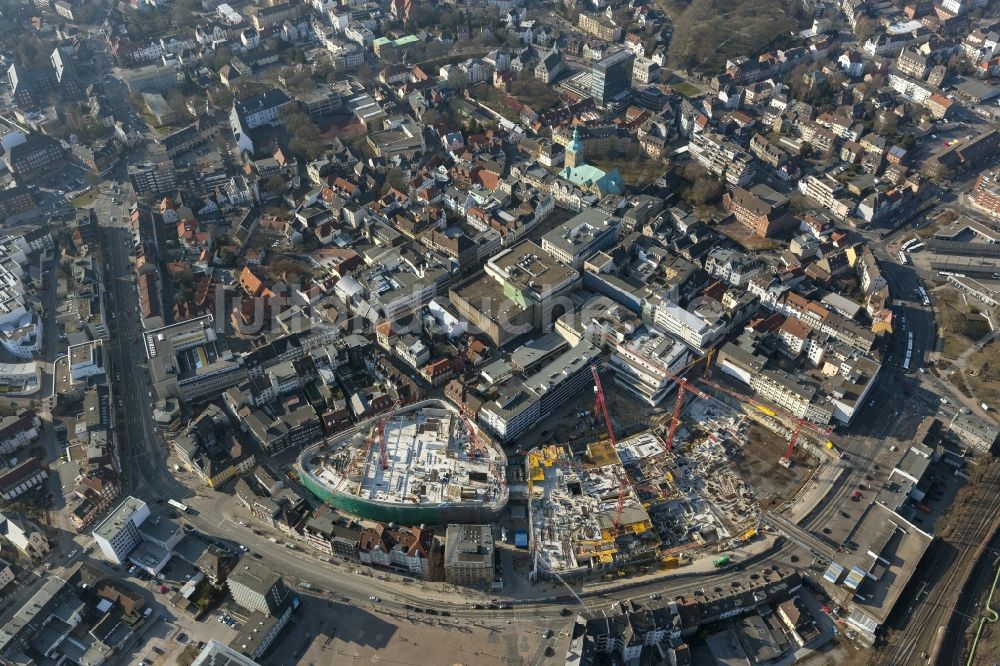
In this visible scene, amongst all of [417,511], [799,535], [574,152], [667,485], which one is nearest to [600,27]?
[574,152]

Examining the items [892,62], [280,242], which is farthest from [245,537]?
[892,62]

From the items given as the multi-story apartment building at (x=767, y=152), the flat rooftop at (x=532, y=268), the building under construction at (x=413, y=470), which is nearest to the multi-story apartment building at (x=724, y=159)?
the multi-story apartment building at (x=767, y=152)

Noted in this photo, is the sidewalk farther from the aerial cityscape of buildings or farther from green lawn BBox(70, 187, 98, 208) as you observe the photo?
green lawn BBox(70, 187, 98, 208)

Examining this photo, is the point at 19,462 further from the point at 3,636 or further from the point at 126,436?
the point at 3,636

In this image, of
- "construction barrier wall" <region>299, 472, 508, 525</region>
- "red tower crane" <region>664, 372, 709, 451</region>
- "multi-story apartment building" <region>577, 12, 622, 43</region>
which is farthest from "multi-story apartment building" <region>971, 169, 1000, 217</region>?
"construction barrier wall" <region>299, 472, 508, 525</region>

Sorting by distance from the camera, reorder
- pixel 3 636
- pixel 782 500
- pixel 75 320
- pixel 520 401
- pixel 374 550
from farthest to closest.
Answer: pixel 75 320, pixel 520 401, pixel 782 500, pixel 374 550, pixel 3 636

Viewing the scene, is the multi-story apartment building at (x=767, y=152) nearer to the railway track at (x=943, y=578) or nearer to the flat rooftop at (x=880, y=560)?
the railway track at (x=943, y=578)
